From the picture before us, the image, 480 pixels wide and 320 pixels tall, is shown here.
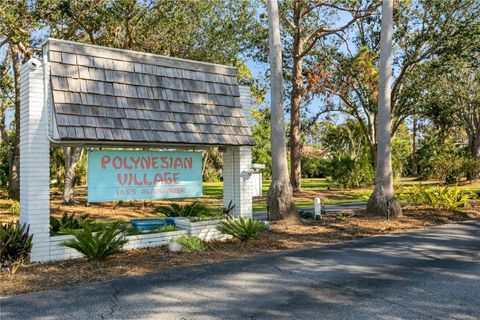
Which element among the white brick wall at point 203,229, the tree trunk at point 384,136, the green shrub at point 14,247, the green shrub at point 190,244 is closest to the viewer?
the green shrub at point 14,247

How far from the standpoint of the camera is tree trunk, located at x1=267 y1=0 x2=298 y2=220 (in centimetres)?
1240

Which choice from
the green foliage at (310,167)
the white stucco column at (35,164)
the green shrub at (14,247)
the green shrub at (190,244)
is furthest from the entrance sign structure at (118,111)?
the green foliage at (310,167)

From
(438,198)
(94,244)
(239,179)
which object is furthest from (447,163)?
(94,244)

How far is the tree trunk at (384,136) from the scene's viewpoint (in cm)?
1359

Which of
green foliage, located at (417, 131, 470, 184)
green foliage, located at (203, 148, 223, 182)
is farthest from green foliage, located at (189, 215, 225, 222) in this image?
green foliage, located at (203, 148, 223, 182)

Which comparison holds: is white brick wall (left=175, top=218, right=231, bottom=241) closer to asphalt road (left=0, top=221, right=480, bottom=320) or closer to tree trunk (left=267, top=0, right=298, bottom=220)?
asphalt road (left=0, top=221, right=480, bottom=320)

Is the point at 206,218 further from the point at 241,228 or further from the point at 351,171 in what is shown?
the point at 351,171

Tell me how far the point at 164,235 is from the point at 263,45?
18093 millimetres

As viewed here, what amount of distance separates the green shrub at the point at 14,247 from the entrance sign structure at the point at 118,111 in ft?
0.79

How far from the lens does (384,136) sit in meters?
14.0

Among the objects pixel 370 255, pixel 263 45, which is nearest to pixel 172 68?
pixel 370 255

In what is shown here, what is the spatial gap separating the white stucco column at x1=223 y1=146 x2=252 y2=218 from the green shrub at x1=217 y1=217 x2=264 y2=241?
822mm

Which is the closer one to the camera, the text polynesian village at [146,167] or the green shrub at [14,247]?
the green shrub at [14,247]

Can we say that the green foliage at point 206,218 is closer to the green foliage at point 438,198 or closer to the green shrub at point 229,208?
the green shrub at point 229,208
